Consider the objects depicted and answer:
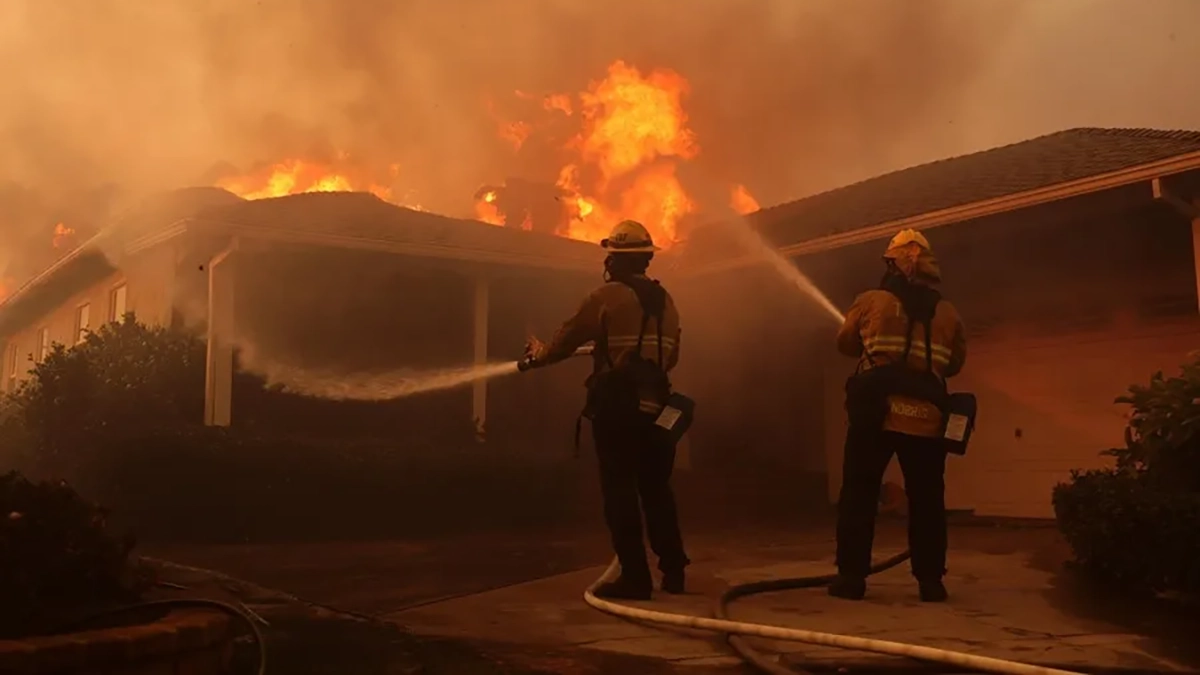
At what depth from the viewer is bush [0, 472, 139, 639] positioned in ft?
9.87

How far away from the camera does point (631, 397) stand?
4.89 m

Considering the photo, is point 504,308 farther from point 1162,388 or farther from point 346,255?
point 1162,388

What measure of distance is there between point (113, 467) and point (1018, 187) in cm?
847

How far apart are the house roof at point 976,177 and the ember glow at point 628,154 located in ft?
4.65

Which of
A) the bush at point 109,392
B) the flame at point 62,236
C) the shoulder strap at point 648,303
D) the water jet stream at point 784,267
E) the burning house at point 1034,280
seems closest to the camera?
the shoulder strap at point 648,303

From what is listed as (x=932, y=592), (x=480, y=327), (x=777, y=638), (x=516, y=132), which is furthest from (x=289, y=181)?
(x=777, y=638)

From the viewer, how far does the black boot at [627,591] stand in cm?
488

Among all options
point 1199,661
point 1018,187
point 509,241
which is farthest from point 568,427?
point 1199,661

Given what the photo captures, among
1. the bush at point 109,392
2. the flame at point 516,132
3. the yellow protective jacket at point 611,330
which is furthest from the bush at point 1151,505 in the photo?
the flame at point 516,132

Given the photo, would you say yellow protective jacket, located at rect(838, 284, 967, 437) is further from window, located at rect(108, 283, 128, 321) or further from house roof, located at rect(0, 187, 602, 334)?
window, located at rect(108, 283, 128, 321)

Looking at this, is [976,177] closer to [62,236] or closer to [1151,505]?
[1151,505]

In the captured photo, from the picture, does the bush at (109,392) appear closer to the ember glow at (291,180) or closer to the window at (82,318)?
the window at (82,318)

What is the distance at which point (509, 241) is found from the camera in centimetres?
1363

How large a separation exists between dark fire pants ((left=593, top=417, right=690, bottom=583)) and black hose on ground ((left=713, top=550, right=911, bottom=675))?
393mm
